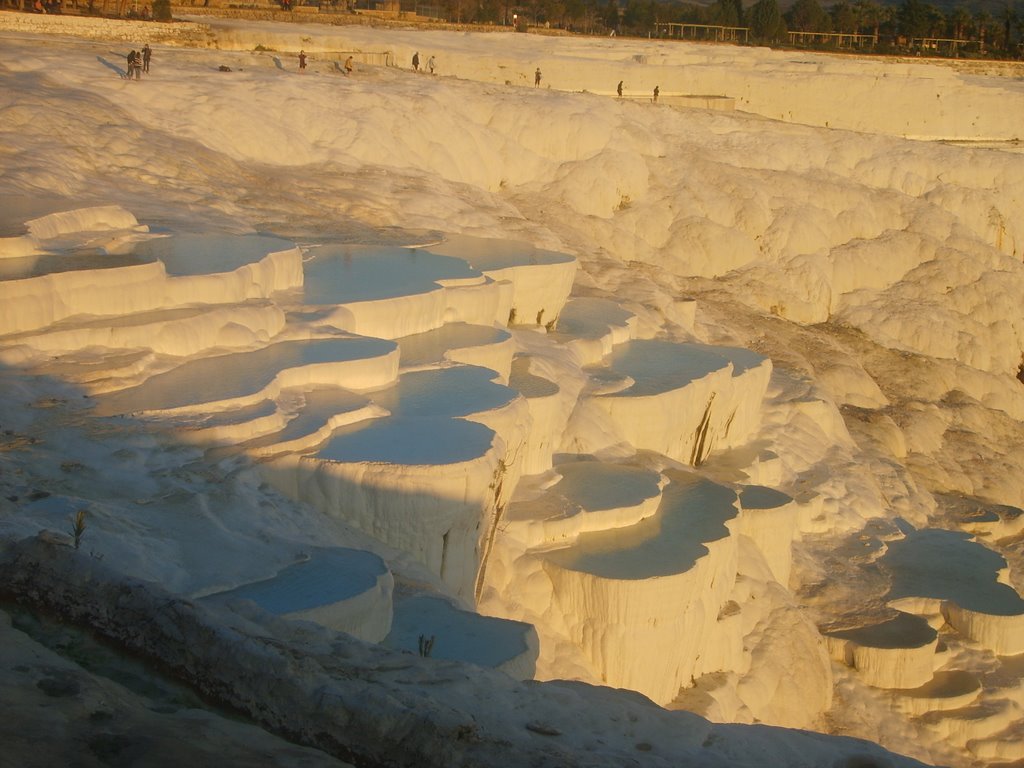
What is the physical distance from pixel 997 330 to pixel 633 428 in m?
10.4

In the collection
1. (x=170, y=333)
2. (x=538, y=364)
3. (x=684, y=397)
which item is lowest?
(x=684, y=397)

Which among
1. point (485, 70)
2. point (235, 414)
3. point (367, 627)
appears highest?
point (485, 70)

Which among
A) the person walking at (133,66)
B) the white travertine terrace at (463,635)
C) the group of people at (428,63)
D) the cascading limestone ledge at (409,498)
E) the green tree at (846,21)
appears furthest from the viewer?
the green tree at (846,21)

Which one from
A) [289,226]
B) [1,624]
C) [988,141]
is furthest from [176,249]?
[988,141]

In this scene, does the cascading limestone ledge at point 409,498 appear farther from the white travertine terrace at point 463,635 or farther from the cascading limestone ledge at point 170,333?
the cascading limestone ledge at point 170,333

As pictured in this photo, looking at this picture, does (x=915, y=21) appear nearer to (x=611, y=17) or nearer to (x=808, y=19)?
(x=808, y=19)

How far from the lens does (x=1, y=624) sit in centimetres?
305

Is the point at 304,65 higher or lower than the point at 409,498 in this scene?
higher

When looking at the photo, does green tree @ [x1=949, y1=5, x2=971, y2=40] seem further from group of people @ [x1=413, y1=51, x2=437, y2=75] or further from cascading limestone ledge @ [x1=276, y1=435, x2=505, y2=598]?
cascading limestone ledge @ [x1=276, y1=435, x2=505, y2=598]

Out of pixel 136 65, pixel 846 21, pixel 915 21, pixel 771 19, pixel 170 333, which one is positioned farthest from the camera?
pixel 846 21

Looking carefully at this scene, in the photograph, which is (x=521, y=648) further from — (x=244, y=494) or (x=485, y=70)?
(x=485, y=70)

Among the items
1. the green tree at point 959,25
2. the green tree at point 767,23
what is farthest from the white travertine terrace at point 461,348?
the green tree at point 959,25

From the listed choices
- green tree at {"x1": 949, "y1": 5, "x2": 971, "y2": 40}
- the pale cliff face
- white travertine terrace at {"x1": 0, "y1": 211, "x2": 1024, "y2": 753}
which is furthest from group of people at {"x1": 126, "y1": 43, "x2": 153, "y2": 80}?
green tree at {"x1": 949, "y1": 5, "x2": 971, "y2": 40}

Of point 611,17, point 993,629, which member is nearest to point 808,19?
point 611,17
